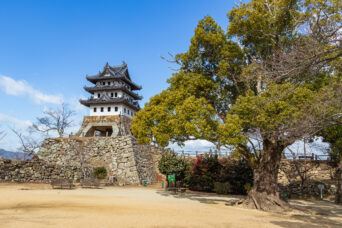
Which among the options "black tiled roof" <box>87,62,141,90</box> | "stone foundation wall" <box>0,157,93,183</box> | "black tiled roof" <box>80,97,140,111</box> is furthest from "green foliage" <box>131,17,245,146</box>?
"black tiled roof" <box>87,62,141,90</box>

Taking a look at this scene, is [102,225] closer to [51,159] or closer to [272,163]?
[272,163]

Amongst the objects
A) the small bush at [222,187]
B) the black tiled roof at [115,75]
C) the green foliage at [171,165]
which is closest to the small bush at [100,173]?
the green foliage at [171,165]

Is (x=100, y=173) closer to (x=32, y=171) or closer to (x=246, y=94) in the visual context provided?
(x=32, y=171)

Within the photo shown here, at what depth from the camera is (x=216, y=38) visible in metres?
13.4

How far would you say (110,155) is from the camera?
89.8 ft

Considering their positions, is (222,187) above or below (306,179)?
below

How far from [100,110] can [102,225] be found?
3479 cm

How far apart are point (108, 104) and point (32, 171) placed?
20492mm

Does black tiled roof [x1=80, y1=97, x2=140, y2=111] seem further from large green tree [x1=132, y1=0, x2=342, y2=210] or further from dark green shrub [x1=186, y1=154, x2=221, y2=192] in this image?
large green tree [x1=132, y1=0, x2=342, y2=210]

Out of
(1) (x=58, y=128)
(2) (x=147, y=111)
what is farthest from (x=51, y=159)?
(2) (x=147, y=111)

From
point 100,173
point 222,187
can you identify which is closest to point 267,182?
point 222,187

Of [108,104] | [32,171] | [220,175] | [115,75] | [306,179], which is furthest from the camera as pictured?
[115,75]

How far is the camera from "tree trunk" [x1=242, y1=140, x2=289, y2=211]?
11.9m

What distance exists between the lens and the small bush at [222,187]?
2068cm
